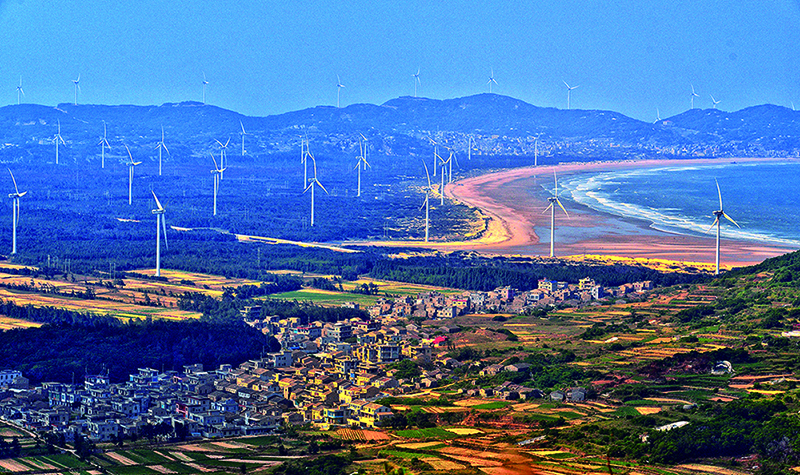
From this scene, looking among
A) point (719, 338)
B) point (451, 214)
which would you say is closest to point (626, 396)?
point (719, 338)

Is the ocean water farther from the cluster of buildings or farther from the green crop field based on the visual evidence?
the green crop field

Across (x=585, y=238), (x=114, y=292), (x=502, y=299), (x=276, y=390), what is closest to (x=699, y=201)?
(x=585, y=238)

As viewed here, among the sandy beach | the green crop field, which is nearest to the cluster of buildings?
the sandy beach

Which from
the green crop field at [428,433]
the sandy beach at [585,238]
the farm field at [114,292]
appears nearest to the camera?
the green crop field at [428,433]

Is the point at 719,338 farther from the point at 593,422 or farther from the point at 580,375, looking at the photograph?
the point at 593,422

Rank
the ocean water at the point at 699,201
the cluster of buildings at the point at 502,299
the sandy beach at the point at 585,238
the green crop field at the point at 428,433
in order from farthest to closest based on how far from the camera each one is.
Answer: the ocean water at the point at 699,201 < the sandy beach at the point at 585,238 < the cluster of buildings at the point at 502,299 < the green crop field at the point at 428,433

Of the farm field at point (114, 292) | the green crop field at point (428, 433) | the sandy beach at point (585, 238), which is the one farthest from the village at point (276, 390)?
the sandy beach at point (585, 238)

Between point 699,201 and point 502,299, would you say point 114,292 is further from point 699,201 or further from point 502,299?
point 699,201

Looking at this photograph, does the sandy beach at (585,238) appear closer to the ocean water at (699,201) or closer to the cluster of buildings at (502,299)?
the ocean water at (699,201)
